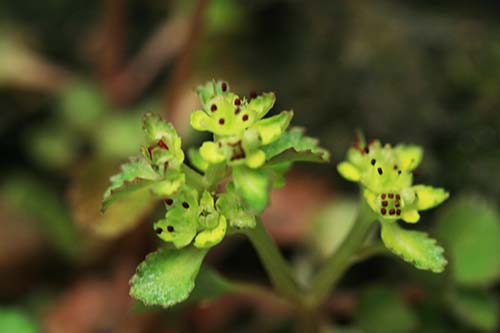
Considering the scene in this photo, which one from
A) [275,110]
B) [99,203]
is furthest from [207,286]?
[275,110]

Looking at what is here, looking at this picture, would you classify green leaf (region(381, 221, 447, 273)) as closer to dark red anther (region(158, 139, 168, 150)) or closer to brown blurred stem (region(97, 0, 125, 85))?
dark red anther (region(158, 139, 168, 150))

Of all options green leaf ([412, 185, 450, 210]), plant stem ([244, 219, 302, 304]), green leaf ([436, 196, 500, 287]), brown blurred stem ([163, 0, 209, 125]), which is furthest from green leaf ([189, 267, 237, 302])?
brown blurred stem ([163, 0, 209, 125])

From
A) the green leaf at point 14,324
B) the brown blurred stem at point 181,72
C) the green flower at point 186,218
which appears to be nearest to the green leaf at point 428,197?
the green flower at point 186,218

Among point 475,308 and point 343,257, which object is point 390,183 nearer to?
point 343,257

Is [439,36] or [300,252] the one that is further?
[439,36]

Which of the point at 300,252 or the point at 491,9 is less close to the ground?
the point at 491,9

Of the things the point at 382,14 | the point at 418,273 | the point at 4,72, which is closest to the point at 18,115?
the point at 4,72

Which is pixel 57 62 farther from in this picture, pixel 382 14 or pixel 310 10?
pixel 382 14
